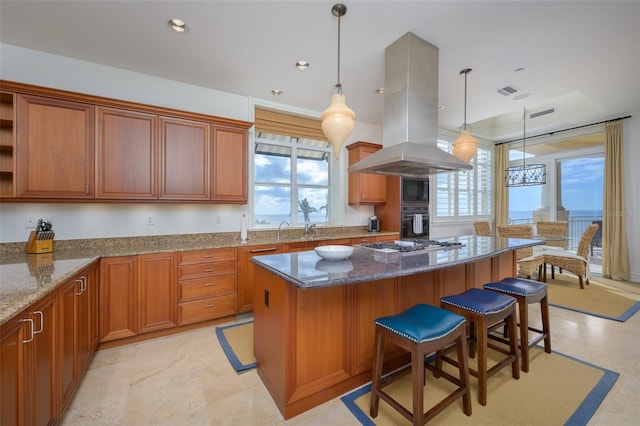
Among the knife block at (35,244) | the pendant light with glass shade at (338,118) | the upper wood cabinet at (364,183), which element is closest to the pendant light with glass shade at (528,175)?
the upper wood cabinet at (364,183)

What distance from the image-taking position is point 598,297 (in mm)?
3777

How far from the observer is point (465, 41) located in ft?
8.27

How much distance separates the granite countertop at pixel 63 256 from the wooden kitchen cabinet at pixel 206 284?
113 mm

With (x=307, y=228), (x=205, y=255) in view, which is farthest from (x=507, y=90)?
(x=205, y=255)

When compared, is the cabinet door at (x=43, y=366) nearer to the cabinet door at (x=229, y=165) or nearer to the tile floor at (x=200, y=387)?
the tile floor at (x=200, y=387)

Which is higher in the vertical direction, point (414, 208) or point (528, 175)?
point (528, 175)

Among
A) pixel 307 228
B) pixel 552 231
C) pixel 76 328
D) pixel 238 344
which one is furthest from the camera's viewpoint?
pixel 552 231

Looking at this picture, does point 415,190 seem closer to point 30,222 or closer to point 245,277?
point 245,277

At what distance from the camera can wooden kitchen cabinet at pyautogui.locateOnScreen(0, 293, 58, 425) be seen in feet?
3.38

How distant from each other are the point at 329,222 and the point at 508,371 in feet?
10.2

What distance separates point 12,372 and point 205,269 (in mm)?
1818

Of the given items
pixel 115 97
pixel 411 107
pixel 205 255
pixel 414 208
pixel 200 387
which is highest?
pixel 115 97

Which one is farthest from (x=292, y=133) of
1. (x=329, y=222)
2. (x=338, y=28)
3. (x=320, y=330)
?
(x=320, y=330)

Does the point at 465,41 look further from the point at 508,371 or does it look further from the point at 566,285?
the point at 566,285
